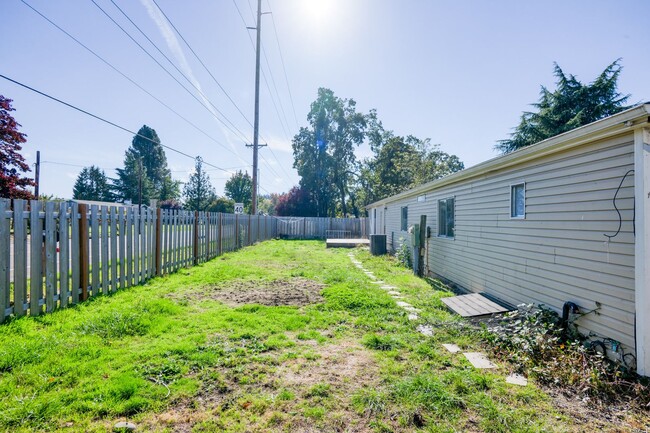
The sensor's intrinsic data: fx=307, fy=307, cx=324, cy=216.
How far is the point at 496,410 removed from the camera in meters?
2.26

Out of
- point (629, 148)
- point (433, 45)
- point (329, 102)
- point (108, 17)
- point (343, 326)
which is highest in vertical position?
point (329, 102)

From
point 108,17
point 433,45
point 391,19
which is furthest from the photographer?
point 433,45

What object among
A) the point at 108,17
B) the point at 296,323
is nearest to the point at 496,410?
the point at 296,323

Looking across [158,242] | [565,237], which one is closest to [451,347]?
[565,237]

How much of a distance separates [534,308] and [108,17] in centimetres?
932

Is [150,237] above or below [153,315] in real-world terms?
above

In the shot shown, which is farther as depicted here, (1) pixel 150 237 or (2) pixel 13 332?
(1) pixel 150 237

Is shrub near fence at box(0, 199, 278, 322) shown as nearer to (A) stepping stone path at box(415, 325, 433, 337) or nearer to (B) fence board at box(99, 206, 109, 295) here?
(B) fence board at box(99, 206, 109, 295)

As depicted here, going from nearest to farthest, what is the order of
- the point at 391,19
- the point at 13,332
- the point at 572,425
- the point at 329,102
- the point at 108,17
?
the point at 572,425 < the point at 13,332 < the point at 108,17 < the point at 391,19 < the point at 329,102

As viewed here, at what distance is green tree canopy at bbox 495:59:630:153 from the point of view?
1889cm

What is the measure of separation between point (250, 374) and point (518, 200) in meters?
4.64

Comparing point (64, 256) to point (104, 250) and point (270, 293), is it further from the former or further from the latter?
point (270, 293)

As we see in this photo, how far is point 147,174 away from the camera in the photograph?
5475cm

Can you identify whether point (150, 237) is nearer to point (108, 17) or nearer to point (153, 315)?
point (153, 315)
